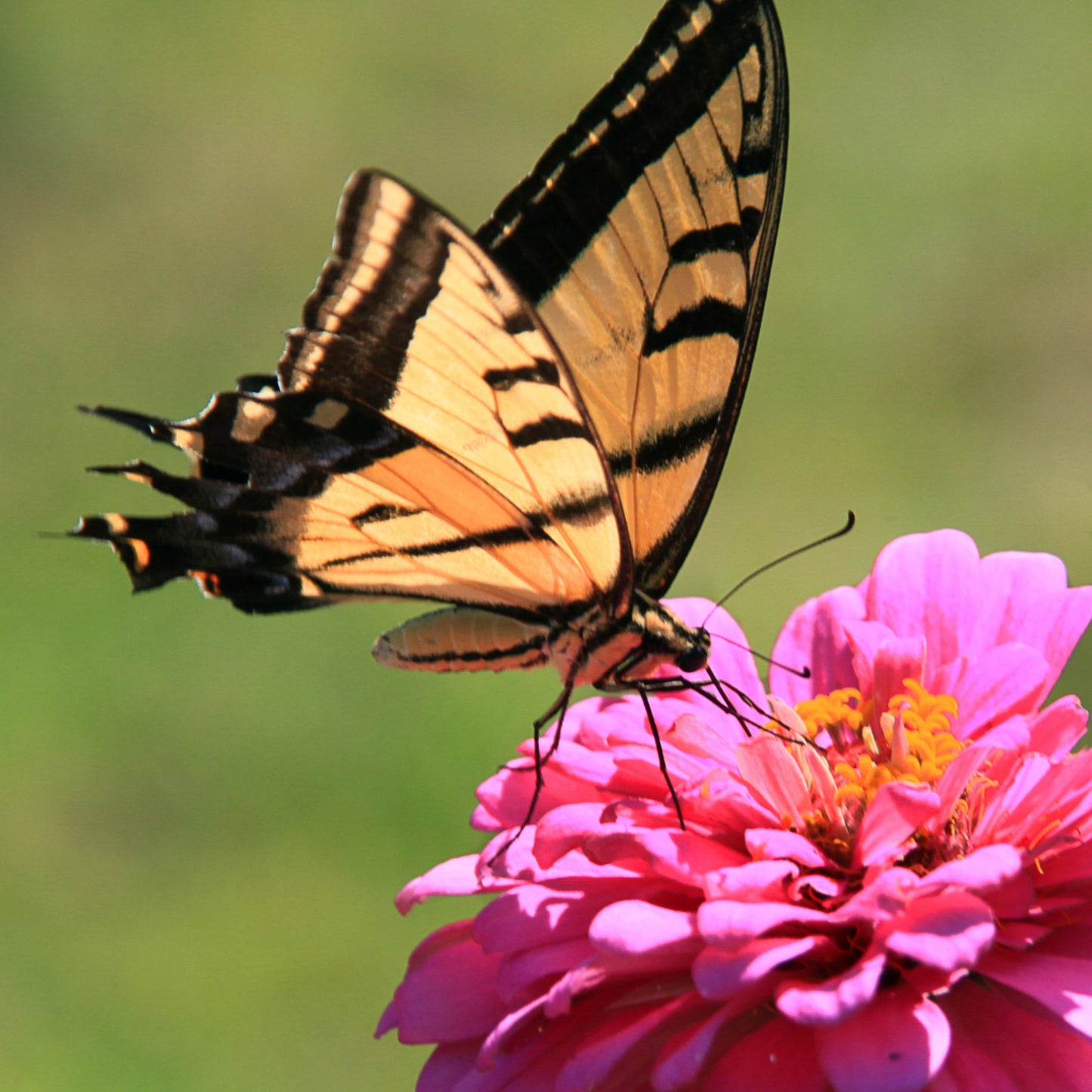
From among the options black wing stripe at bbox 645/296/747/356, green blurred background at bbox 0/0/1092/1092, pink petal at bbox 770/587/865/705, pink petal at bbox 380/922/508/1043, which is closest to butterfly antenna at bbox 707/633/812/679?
pink petal at bbox 770/587/865/705

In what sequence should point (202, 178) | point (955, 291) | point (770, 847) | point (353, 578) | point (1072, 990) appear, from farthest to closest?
point (202, 178) < point (955, 291) < point (353, 578) < point (770, 847) < point (1072, 990)

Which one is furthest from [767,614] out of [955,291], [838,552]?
[955,291]

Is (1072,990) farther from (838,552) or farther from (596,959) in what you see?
(838,552)

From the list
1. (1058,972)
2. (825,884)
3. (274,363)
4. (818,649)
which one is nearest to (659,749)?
(825,884)

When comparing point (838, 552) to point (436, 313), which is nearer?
point (436, 313)

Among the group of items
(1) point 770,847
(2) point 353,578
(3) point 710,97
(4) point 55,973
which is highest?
(3) point 710,97

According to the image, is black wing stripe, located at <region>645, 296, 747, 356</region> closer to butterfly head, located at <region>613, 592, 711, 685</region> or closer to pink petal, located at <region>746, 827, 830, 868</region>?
butterfly head, located at <region>613, 592, 711, 685</region>

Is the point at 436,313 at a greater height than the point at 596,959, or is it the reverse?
the point at 436,313

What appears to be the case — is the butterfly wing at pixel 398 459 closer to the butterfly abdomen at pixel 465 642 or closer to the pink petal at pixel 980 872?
the butterfly abdomen at pixel 465 642
